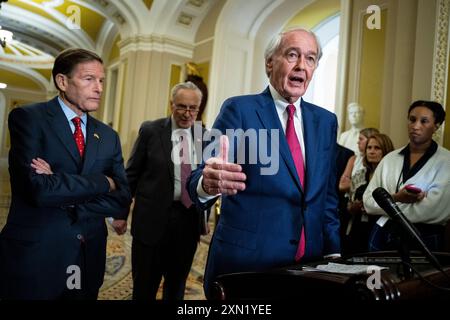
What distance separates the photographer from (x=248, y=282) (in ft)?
3.11

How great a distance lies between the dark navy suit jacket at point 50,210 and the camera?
135 centimetres

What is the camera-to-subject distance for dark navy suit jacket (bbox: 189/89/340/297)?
1.28 meters

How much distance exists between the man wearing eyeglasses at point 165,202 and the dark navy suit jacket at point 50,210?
67 cm

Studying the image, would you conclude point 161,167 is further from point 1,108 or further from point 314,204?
point 1,108

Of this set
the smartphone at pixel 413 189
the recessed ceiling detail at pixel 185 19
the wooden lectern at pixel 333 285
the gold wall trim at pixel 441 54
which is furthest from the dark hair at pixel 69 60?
the recessed ceiling detail at pixel 185 19

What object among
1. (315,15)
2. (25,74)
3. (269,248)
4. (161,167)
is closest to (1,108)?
(25,74)

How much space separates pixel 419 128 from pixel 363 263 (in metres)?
1.58

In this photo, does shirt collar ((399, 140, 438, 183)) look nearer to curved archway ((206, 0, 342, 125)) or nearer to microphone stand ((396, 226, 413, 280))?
microphone stand ((396, 226, 413, 280))

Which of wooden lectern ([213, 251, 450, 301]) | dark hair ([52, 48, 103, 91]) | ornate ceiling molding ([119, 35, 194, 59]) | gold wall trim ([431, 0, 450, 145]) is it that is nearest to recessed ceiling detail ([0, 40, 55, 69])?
ornate ceiling molding ([119, 35, 194, 59])

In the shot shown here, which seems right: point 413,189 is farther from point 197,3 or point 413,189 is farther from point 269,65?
point 197,3

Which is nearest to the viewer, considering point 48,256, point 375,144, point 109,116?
point 48,256

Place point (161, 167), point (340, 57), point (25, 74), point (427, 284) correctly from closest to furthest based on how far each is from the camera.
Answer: point (427, 284)
point (161, 167)
point (340, 57)
point (25, 74)

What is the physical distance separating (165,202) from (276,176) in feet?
3.64

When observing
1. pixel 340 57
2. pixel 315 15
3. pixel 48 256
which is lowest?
pixel 48 256
